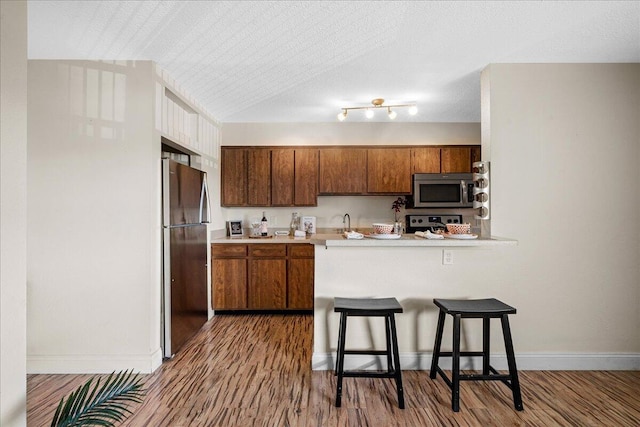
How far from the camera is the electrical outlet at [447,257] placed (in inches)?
107

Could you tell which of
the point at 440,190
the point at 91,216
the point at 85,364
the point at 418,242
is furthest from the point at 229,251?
the point at 440,190

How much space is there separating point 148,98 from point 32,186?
3.56 feet

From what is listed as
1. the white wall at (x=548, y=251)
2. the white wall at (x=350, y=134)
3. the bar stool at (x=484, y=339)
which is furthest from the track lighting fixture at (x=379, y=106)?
the bar stool at (x=484, y=339)

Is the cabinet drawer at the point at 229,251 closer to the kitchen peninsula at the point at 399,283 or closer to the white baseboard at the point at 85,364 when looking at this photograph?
the white baseboard at the point at 85,364

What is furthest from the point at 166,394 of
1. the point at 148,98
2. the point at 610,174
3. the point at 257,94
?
the point at 610,174

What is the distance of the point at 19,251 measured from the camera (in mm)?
1304

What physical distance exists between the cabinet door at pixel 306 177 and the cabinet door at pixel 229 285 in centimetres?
113

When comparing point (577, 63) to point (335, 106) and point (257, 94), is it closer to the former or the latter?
point (335, 106)

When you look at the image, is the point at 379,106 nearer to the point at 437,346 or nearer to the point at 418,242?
the point at 418,242

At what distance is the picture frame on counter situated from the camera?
463cm

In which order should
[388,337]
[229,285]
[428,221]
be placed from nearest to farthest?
1. [388,337]
2. [229,285]
3. [428,221]

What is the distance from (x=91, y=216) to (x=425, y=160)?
374 centimetres

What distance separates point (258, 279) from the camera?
419cm

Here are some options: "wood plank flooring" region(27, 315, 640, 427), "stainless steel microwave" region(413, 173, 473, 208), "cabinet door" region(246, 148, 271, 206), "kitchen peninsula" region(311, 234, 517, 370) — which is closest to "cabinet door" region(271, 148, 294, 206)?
"cabinet door" region(246, 148, 271, 206)
